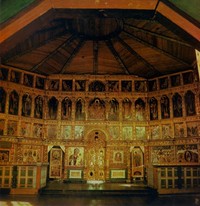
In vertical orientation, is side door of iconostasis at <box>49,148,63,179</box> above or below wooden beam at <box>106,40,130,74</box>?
below

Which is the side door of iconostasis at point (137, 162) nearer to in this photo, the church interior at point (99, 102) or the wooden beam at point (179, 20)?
the church interior at point (99, 102)

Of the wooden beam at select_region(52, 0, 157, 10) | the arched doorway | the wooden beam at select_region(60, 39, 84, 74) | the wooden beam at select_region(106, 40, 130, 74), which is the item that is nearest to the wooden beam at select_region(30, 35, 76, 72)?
the wooden beam at select_region(60, 39, 84, 74)

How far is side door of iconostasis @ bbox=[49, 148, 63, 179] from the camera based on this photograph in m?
16.7

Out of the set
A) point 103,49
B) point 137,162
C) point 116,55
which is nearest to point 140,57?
point 116,55

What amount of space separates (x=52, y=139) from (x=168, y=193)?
8.97 meters

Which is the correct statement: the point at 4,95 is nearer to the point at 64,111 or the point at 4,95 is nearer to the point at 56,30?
the point at 64,111

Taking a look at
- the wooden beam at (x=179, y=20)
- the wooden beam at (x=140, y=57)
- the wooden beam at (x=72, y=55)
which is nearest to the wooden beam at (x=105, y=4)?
the wooden beam at (x=179, y=20)

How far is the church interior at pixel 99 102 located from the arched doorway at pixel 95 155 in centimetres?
7

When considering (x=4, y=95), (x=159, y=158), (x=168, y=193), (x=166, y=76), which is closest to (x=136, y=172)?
(x=159, y=158)

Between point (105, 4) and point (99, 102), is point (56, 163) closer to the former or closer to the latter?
point (99, 102)

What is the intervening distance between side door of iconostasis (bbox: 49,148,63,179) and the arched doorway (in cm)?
188

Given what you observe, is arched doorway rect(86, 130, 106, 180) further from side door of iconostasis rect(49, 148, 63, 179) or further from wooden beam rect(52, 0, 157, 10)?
wooden beam rect(52, 0, 157, 10)

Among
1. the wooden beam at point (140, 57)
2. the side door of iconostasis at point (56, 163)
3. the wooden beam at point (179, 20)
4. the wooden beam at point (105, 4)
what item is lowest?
the side door of iconostasis at point (56, 163)

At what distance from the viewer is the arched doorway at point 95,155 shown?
55.7ft
